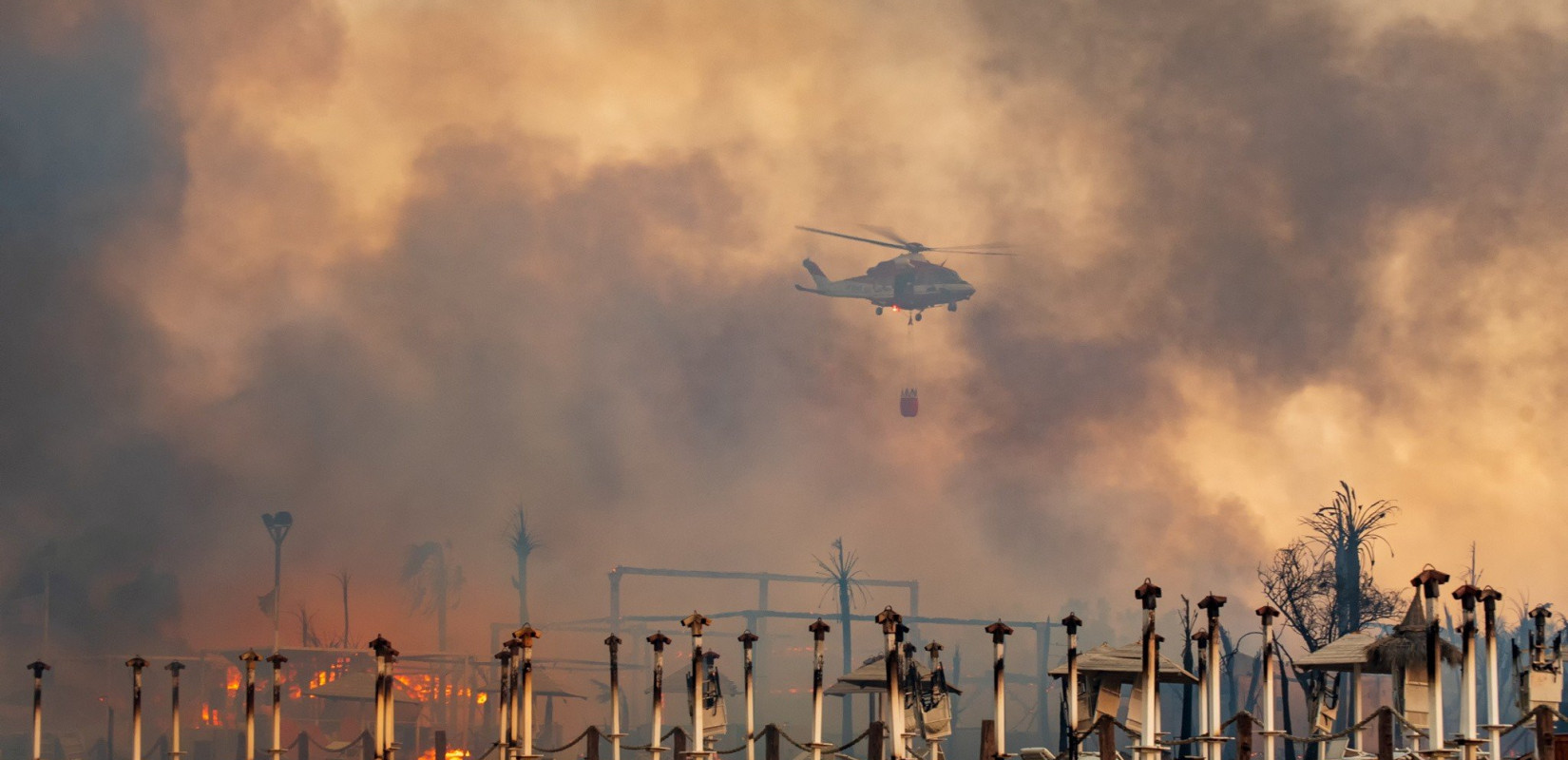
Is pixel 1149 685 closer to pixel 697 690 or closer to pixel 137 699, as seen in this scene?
pixel 697 690

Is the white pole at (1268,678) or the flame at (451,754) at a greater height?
the white pole at (1268,678)

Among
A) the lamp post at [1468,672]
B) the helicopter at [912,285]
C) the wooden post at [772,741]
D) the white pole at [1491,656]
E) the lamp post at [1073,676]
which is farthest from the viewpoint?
the helicopter at [912,285]

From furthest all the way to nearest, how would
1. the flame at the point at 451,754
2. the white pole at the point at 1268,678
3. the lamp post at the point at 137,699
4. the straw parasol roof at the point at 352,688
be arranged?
the flame at the point at 451,754
the straw parasol roof at the point at 352,688
the lamp post at the point at 137,699
the white pole at the point at 1268,678

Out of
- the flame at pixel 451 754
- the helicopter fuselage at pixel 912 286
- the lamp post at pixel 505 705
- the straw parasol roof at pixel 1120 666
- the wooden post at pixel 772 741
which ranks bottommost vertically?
the flame at pixel 451 754

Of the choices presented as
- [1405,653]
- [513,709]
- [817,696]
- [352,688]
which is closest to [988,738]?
[817,696]

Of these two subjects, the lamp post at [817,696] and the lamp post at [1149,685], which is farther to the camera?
the lamp post at [817,696]

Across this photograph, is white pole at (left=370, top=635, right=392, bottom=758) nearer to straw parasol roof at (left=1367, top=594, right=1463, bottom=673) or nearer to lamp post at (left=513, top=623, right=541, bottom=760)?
lamp post at (left=513, top=623, right=541, bottom=760)

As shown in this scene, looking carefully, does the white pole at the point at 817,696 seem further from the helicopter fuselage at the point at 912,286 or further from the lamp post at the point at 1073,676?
the helicopter fuselage at the point at 912,286

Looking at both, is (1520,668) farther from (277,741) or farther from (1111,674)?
(277,741)

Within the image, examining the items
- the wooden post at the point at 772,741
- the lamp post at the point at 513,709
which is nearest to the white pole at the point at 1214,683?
the wooden post at the point at 772,741

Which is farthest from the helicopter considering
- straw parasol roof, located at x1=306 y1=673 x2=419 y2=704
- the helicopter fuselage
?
straw parasol roof, located at x1=306 y1=673 x2=419 y2=704

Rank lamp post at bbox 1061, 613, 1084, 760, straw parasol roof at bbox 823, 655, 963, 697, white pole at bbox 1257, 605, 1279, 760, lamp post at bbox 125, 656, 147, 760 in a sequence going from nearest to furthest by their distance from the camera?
lamp post at bbox 1061, 613, 1084, 760
white pole at bbox 1257, 605, 1279, 760
lamp post at bbox 125, 656, 147, 760
straw parasol roof at bbox 823, 655, 963, 697

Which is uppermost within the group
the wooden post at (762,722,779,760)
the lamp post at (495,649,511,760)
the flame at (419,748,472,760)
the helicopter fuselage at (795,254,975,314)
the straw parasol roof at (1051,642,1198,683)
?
the helicopter fuselage at (795,254,975,314)
